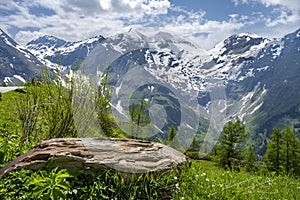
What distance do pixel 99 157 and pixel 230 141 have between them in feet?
124

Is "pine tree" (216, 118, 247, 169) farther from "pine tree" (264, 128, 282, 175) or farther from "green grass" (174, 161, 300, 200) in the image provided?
"green grass" (174, 161, 300, 200)

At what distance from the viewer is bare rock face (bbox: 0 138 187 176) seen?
6.09 meters

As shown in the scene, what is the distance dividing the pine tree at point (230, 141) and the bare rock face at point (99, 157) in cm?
3444

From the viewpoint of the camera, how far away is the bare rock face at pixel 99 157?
609 centimetres

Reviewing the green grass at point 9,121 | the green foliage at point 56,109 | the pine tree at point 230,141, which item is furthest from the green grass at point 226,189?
the pine tree at point 230,141

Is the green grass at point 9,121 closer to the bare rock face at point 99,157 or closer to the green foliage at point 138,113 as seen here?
the green foliage at point 138,113

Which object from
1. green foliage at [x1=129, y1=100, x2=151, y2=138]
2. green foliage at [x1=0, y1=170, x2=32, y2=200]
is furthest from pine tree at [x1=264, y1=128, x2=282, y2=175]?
green foliage at [x1=0, y1=170, x2=32, y2=200]

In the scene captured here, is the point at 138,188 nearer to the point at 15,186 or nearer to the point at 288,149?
the point at 15,186

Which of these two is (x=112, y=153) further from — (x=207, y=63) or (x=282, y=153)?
(x=282, y=153)

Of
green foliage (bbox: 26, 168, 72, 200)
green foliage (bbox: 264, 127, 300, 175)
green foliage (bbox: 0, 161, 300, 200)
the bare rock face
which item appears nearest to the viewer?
green foliage (bbox: 26, 168, 72, 200)

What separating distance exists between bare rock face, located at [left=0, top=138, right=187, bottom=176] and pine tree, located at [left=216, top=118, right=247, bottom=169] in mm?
34440

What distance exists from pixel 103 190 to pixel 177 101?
2.90m

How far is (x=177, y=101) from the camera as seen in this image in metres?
7.51

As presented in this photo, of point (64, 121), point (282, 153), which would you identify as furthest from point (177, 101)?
point (282, 153)
